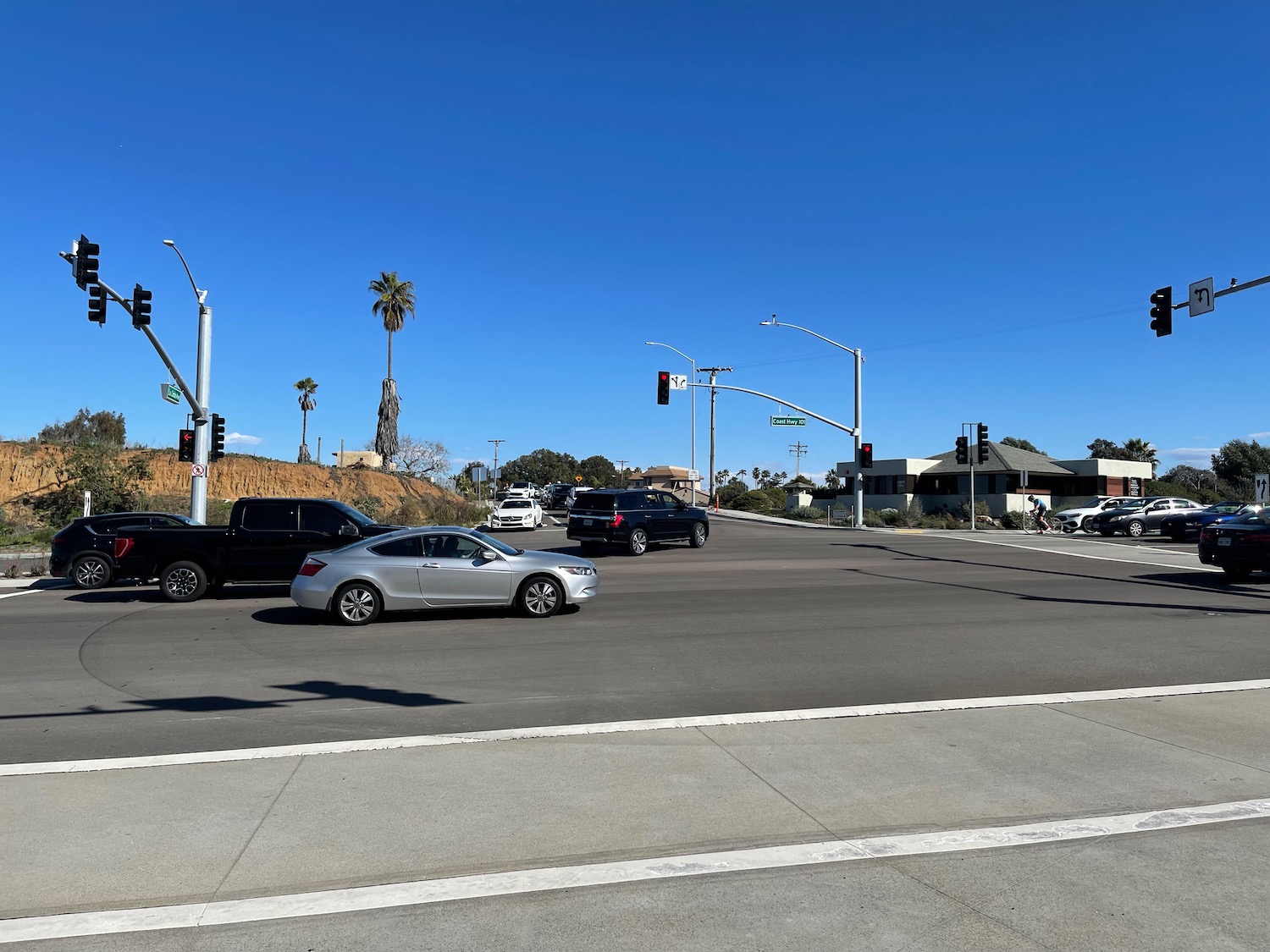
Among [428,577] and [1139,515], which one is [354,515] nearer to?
[428,577]

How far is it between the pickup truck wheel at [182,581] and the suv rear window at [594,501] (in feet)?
41.8

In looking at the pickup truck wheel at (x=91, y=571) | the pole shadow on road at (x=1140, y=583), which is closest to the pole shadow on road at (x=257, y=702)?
the pickup truck wheel at (x=91, y=571)

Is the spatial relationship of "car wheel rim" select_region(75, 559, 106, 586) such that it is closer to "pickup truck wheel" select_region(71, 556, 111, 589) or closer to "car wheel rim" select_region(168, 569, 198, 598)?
"pickup truck wheel" select_region(71, 556, 111, 589)

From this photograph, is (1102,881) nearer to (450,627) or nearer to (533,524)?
(450,627)

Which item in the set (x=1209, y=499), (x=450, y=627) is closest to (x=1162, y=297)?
(x=450, y=627)

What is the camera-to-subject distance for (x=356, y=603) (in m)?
13.0

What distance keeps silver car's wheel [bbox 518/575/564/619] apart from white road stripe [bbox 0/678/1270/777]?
5934 millimetres

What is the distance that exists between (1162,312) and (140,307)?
26501mm

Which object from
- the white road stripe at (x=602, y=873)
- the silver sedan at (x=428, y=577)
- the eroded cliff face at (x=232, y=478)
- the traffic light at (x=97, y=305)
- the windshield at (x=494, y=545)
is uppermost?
the traffic light at (x=97, y=305)

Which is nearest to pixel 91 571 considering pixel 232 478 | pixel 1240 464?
pixel 232 478

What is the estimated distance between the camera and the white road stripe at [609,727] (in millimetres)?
6660

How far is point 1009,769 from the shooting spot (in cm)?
646

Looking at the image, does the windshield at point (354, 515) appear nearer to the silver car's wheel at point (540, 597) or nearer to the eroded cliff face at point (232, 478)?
the silver car's wheel at point (540, 597)

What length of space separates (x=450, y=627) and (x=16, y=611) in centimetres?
783
